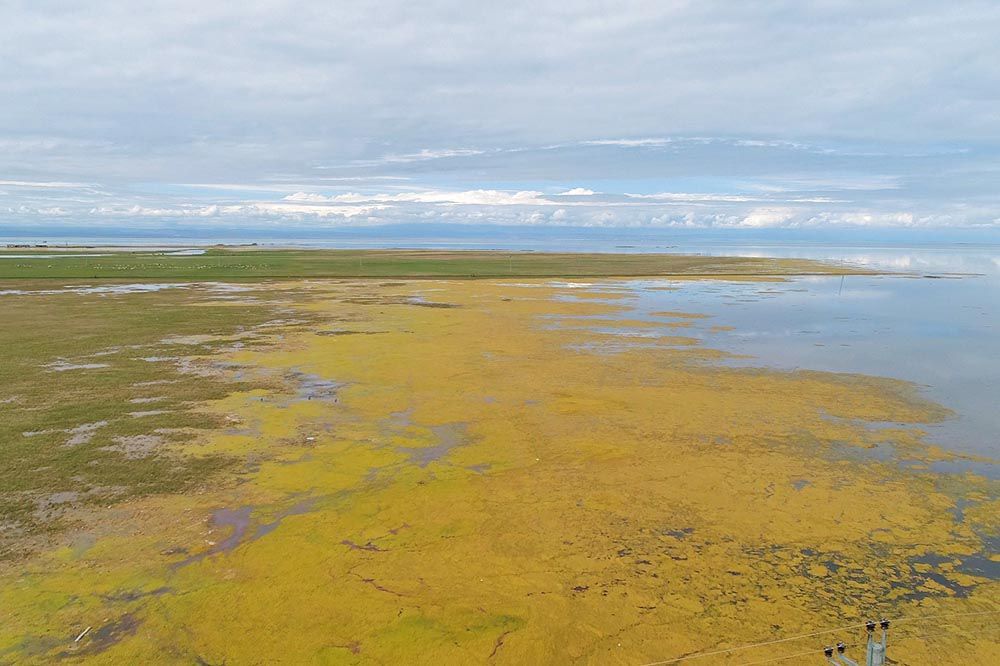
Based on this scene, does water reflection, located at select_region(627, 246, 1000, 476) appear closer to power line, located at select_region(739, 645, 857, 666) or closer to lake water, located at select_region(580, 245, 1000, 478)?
lake water, located at select_region(580, 245, 1000, 478)

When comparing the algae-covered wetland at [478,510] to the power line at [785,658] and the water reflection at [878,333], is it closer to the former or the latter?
the power line at [785,658]

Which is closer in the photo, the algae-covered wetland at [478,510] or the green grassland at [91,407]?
the algae-covered wetland at [478,510]

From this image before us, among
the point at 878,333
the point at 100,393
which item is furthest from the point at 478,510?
the point at 878,333

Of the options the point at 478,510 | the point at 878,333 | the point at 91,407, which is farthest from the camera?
the point at 878,333

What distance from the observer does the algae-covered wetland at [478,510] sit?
25.7 feet

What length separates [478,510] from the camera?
1100cm

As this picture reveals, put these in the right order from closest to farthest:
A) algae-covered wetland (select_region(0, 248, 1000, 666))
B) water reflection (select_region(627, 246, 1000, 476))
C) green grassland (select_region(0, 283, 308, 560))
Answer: algae-covered wetland (select_region(0, 248, 1000, 666))
green grassland (select_region(0, 283, 308, 560))
water reflection (select_region(627, 246, 1000, 476))

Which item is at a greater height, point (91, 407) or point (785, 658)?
point (91, 407)

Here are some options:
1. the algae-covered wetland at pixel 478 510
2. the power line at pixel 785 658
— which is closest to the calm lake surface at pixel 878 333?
the algae-covered wetland at pixel 478 510

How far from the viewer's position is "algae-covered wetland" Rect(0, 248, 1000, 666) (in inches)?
308

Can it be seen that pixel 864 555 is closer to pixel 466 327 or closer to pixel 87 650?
pixel 87 650

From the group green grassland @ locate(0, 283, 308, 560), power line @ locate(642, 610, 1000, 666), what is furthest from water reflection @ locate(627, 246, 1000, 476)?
green grassland @ locate(0, 283, 308, 560)

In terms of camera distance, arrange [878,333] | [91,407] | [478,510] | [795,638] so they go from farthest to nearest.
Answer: [878,333] < [91,407] < [478,510] < [795,638]

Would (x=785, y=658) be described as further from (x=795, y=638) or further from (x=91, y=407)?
(x=91, y=407)
